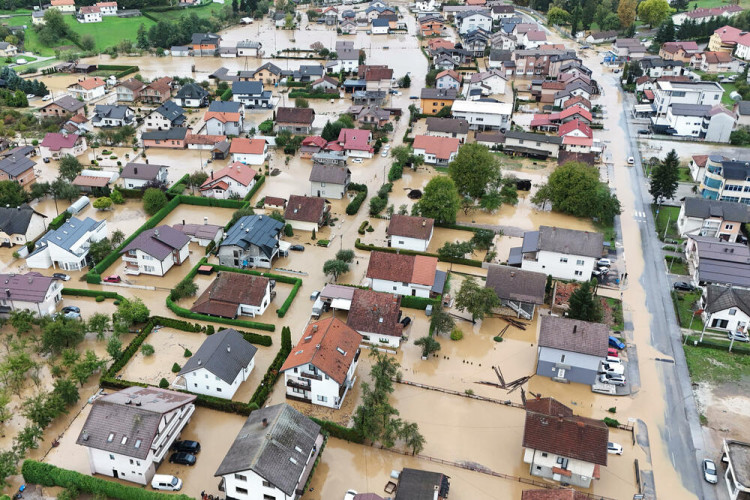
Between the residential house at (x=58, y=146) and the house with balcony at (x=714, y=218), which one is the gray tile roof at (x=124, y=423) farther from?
the residential house at (x=58, y=146)

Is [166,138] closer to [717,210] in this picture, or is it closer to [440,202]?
[440,202]

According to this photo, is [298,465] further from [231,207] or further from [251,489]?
[231,207]

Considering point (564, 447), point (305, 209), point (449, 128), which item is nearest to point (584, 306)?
point (564, 447)

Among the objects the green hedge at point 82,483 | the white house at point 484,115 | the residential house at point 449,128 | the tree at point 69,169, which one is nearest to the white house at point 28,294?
the green hedge at point 82,483

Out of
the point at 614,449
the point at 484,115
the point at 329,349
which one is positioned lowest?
the point at 614,449

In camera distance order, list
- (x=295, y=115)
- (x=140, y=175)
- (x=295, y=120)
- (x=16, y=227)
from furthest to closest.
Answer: (x=295, y=115) < (x=295, y=120) < (x=140, y=175) < (x=16, y=227)

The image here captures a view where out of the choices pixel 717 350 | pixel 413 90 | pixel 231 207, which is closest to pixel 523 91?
pixel 413 90
